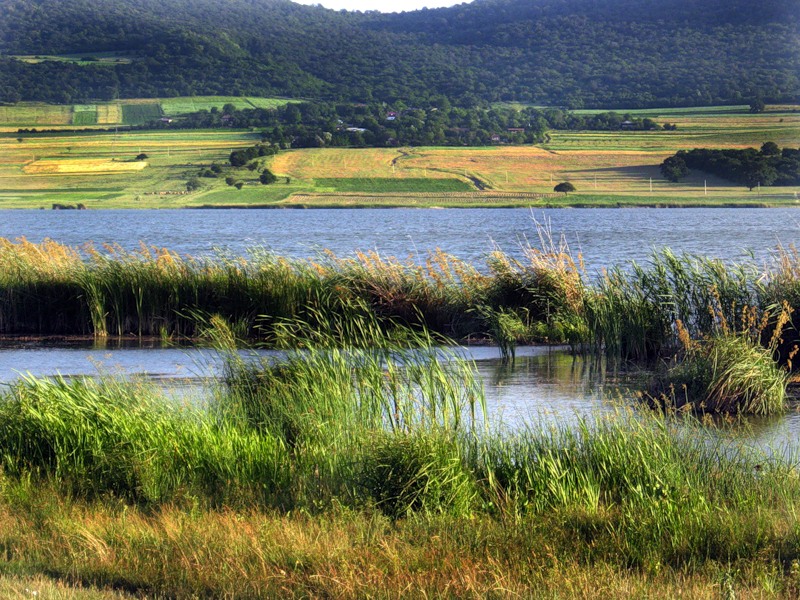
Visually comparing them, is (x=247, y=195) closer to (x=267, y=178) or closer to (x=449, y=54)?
(x=267, y=178)

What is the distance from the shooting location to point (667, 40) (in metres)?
151

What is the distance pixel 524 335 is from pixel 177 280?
696 centimetres

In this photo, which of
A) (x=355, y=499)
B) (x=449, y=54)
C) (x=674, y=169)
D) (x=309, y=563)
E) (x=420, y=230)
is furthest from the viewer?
(x=449, y=54)

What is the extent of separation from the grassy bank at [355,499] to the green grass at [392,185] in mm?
112250

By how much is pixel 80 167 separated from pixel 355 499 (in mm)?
130400

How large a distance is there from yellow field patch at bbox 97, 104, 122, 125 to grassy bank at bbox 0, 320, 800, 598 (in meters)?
143

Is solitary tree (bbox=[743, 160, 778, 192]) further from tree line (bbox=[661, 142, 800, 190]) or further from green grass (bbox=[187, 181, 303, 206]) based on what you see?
green grass (bbox=[187, 181, 303, 206])

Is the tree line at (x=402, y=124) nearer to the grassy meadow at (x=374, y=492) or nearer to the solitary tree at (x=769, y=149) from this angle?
the solitary tree at (x=769, y=149)

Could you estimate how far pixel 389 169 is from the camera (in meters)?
130

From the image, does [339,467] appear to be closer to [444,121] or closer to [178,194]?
[178,194]

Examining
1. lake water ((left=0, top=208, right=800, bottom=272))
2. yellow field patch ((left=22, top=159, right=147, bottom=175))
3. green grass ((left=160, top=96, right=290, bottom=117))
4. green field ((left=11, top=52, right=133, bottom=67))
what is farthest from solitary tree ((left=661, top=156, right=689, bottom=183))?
green field ((left=11, top=52, right=133, bottom=67))

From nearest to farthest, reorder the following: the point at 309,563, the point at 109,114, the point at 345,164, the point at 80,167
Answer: the point at 309,563 < the point at 345,164 < the point at 80,167 < the point at 109,114

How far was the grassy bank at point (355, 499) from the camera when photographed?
5887mm

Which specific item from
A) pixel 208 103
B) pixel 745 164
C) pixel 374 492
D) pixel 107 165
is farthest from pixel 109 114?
pixel 374 492
